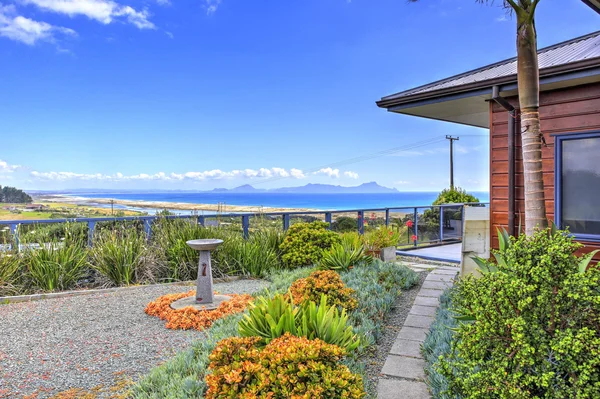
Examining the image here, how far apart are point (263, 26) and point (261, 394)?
63.0ft

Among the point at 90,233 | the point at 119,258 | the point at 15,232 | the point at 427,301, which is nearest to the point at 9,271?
the point at 15,232

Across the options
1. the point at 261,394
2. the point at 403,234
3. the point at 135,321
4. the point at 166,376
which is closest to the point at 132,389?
the point at 166,376

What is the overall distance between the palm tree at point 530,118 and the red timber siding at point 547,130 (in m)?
1.66

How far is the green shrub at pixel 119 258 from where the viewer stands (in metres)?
6.05

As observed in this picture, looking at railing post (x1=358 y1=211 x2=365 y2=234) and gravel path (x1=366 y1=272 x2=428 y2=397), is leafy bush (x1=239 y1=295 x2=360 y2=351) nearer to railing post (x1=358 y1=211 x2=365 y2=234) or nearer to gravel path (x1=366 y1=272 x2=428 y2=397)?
gravel path (x1=366 y1=272 x2=428 y2=397)

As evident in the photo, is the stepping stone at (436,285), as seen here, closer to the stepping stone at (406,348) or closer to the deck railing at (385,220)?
the stepping stone at (406,348)

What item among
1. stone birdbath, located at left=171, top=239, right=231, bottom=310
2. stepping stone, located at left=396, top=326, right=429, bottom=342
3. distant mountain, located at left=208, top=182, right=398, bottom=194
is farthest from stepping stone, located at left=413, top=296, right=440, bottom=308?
distant mountain, located at left=208, top=182, right=398, bottom=194

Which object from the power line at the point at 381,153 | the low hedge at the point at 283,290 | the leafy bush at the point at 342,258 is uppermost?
the power line at the point at 381,153

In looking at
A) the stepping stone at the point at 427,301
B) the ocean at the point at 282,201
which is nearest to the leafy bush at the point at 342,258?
the stepping stone at the point at 427,301

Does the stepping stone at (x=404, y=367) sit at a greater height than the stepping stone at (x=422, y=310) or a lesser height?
greater

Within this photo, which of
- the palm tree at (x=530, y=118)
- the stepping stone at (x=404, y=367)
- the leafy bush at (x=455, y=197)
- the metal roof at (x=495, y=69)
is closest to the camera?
the stepping stone at (x=404, y=367)

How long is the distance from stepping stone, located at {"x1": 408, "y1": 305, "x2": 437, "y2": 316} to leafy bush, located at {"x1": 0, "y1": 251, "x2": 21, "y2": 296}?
5.68 m

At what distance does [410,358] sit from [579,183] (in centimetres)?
324

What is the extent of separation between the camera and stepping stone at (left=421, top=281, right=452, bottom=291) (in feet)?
17.3
